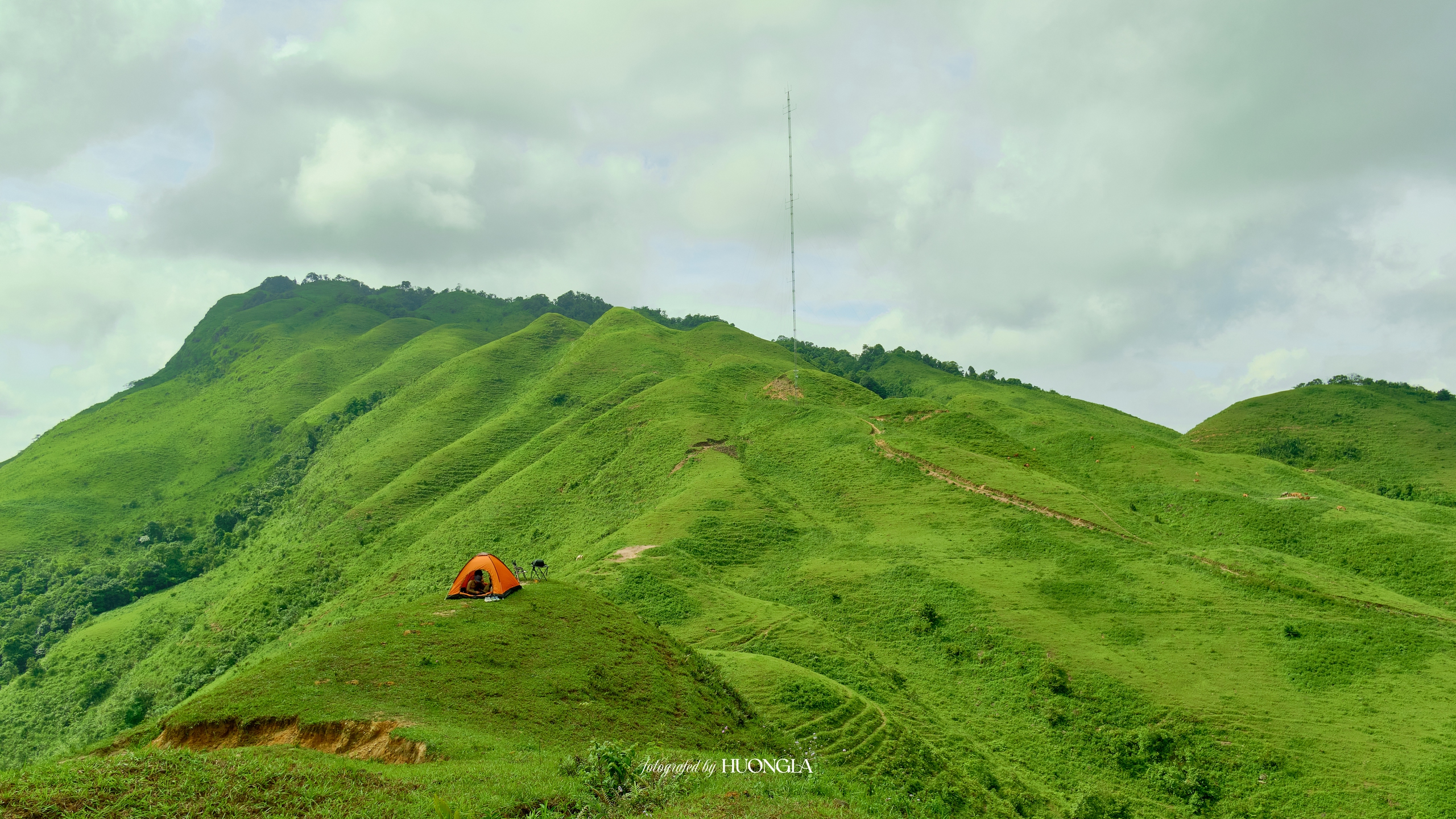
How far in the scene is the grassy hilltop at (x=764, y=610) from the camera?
18031 mm

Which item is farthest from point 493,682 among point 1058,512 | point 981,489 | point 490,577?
point 981,489

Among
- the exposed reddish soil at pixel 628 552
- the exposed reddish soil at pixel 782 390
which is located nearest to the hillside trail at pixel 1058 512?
the exposed reddish soil at pixel 782 390

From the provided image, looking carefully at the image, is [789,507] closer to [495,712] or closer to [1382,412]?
[495,712]

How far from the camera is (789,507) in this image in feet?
175

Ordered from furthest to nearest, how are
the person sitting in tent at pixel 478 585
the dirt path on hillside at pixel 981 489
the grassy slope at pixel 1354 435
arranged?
the grassy slope at pixel 1354 435, the dirt path on hillside at pixel 981 489, the person sitting in tent at pixel 478 585

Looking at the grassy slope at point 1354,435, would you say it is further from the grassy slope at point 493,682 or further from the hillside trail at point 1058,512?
the grassy slope at point 493,682

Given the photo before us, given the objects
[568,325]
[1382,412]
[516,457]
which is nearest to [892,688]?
[516,457]

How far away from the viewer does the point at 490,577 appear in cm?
2664

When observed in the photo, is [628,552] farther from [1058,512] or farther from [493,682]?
[1058,512]

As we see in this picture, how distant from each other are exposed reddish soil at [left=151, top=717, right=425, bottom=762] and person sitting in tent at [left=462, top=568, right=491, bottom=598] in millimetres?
9775

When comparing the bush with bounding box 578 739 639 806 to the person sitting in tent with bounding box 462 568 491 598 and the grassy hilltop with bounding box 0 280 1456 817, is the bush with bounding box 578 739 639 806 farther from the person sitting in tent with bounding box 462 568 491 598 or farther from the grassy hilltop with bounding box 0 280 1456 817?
the person sitting in tent with bounding box 462 568 491 598

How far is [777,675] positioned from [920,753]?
18.4ft

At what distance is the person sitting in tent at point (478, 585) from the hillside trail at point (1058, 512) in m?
35.4

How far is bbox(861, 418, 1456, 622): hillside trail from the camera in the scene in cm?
3338
